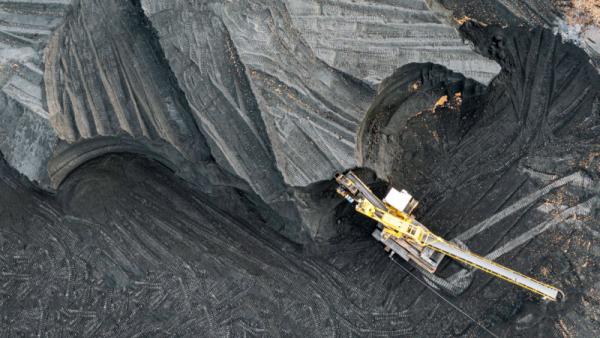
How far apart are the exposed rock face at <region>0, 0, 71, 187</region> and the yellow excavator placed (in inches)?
131

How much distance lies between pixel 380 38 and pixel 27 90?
13.0ft

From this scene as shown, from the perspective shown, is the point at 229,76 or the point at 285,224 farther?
the point at 285,224

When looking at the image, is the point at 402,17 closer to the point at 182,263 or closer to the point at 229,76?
the point at 229,76

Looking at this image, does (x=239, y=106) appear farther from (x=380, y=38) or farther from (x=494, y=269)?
(x=494, y=269)

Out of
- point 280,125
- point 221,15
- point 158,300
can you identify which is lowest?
point 158,300

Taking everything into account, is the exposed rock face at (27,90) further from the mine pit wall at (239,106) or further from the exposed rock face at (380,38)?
the exposed rock face at (380,38)

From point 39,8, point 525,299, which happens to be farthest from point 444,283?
point 39,8

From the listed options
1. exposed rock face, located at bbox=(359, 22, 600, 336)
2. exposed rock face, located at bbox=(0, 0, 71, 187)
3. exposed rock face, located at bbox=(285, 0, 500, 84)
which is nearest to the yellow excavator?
exposed rock face, located at bbox=(359, 22, 600, 336)

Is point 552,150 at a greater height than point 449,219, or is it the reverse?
point 552,150

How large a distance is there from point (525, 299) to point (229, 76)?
164 inches

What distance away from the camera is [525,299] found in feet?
23.8

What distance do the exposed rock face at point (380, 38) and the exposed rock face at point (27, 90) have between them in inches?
111

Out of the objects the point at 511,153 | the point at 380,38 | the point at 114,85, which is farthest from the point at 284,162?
the point at 511,153

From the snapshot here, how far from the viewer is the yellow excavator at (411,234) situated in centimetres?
686
